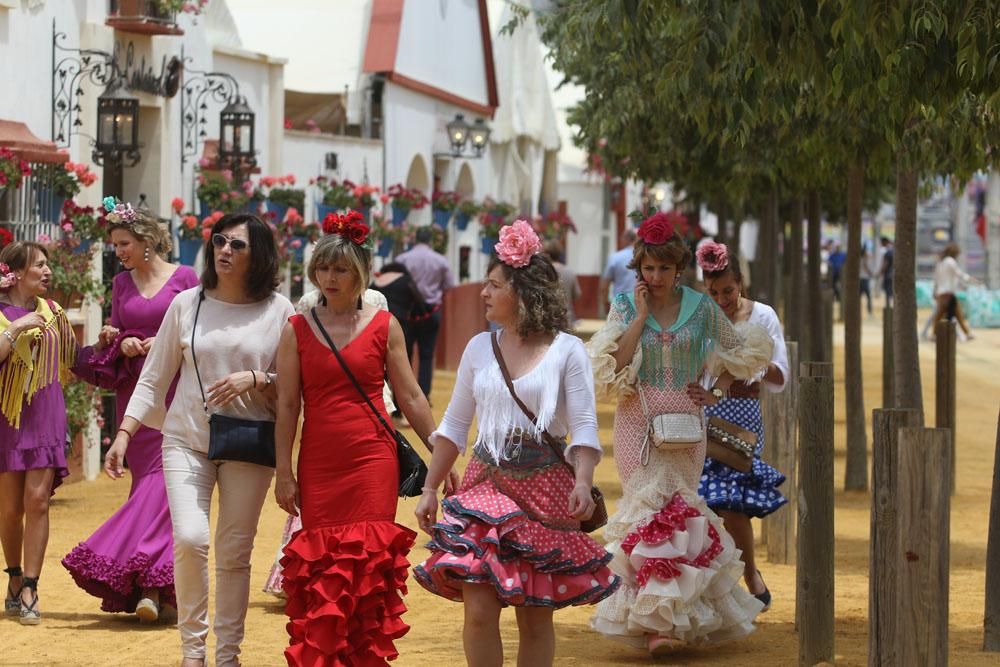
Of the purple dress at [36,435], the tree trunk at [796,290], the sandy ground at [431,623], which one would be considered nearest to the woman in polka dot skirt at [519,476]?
the sandy ground at [431,623]

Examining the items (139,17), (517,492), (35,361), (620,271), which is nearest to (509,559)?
(517,492)

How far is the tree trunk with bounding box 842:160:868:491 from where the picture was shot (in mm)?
14273

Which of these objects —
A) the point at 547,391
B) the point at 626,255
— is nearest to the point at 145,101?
the point at 626,255

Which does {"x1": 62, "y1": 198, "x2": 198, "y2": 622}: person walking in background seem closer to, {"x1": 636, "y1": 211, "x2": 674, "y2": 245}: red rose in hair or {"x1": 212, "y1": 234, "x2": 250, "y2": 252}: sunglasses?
{"x1": 212, "y1": 234, "x2": 250, "y2": 252}: sunglasses

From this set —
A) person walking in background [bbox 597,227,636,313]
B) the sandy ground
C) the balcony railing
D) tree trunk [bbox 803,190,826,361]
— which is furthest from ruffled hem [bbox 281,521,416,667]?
person walking in background [bbox 597,227,636,313]

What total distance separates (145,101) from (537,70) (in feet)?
67.2

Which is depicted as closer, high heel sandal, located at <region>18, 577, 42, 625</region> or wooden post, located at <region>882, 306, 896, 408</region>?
high heel sandal, located at <region>18, 577, 42, 625</region>

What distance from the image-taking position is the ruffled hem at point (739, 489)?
832 centimetres

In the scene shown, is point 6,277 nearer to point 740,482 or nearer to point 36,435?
point 36,435

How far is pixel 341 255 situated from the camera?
631 centimetres

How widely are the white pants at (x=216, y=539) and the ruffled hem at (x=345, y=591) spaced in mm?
378

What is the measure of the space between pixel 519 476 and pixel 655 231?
167 cm

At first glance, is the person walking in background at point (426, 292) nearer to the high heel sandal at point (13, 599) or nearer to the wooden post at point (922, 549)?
the high heel sandal at point (13, 599)

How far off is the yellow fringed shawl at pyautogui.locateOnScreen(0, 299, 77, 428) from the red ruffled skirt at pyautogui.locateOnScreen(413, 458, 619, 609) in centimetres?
308
